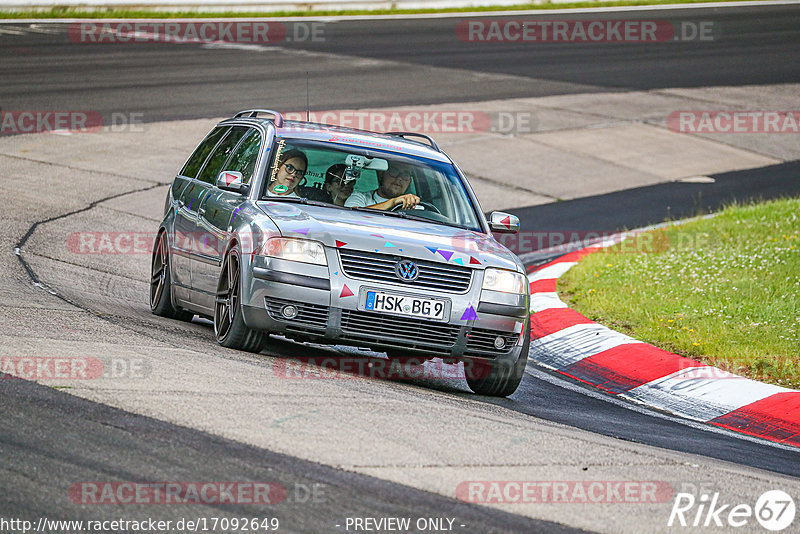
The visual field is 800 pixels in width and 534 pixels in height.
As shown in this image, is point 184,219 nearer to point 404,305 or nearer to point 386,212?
point 386,212

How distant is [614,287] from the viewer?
37.8 feet

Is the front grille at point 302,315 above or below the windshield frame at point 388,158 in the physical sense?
below

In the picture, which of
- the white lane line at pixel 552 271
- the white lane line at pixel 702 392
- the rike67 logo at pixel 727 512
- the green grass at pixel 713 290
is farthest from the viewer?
the white lane line at pixel 552 271

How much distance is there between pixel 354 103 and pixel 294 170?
1337cm

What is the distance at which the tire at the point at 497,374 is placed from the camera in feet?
25.8

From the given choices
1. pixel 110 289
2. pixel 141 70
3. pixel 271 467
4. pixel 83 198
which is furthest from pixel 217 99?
pixel 271 467

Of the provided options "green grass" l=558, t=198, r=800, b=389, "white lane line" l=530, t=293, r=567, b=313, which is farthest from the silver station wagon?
"white lane line" l=530, t=293, r=567, b=313

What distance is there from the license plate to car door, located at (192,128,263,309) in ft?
4.07

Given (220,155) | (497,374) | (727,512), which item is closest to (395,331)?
(497,374)

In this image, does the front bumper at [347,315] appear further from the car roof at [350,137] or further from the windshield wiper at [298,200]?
the car roof at [350,137]

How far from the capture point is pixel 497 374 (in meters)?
7.88

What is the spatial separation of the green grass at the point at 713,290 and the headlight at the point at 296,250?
10.8 ft

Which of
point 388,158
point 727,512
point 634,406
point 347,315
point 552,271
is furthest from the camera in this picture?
point 552,271

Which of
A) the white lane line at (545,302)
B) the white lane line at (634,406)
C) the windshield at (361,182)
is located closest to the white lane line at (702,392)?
the white lane line at (634,406)
